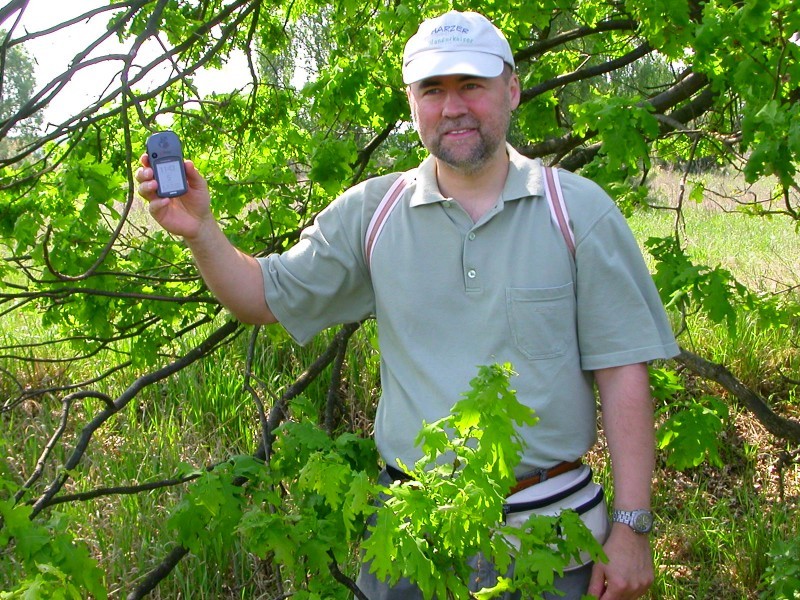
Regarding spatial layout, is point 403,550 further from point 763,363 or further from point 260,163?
point 763,363

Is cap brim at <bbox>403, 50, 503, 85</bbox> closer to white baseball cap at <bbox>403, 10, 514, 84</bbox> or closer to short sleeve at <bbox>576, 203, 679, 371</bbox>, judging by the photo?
white baseball cap at <bbox>403, 10, 514, 84</bbox>

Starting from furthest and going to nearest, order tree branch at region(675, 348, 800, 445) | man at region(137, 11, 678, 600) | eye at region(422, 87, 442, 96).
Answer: tree branch at region(675, 348, 800, 445)
eye at region(422, 87, 442, 96)
man at region(137, 11, 678, 600)

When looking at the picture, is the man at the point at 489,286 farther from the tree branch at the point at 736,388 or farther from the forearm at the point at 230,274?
the tree branch at the point at 736,388

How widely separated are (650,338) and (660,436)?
1.20 m

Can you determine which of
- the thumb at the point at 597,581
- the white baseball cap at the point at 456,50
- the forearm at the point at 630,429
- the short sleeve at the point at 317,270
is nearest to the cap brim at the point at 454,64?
the white baseball cap at the point at 456,50

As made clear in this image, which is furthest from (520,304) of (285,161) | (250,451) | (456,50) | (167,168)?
(250,451)

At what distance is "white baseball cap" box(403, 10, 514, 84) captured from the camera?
234 cm

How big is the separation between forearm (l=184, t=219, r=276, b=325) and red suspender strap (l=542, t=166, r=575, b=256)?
79 cm

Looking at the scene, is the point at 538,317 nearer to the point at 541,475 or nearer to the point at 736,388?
the point at 541,475

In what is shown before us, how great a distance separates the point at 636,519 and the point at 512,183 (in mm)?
911

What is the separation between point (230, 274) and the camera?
238 cm

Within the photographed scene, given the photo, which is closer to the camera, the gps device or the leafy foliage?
the gps device

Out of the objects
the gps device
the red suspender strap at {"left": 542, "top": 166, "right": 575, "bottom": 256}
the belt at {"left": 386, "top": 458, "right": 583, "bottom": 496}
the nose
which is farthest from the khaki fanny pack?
the gps device

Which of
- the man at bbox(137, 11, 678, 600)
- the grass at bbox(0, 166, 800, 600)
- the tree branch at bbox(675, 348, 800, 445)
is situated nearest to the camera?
the man at bbox(137, 11, 678, 600)
